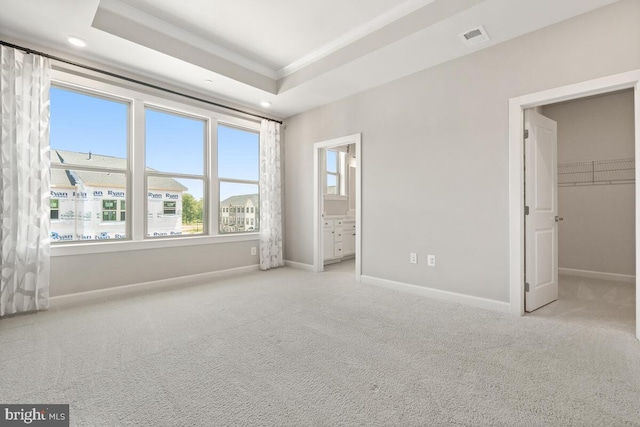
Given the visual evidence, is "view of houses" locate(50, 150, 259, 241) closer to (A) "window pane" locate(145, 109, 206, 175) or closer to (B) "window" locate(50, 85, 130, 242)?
(B) "window" locate(50, 85, 130, 242)

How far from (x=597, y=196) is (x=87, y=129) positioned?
6838mm

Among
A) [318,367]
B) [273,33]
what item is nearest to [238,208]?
[273,33]

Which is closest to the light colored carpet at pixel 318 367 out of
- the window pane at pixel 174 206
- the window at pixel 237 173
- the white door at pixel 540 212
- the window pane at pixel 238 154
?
the white door at pixel 540 212

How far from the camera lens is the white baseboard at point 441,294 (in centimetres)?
297

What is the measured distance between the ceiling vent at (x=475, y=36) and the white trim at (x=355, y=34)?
452mm

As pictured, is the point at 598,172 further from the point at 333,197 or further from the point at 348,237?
the point at 333,197

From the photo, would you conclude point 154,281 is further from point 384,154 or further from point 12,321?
point 384,154

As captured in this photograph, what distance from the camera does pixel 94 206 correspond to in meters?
3.48

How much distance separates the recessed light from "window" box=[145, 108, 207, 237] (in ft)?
3.19

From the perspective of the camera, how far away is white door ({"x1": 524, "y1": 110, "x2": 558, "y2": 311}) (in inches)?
115

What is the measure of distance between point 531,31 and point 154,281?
4.89 m

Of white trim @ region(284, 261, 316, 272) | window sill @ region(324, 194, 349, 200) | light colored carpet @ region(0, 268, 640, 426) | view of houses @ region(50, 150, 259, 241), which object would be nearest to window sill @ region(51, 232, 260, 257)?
view of houses @ region(50, 150, 259, 241)

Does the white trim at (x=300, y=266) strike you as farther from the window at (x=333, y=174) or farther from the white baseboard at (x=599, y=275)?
the white baseboard at (x=599, y=275)

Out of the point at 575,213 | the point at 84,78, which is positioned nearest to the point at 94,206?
the point at 84,78
